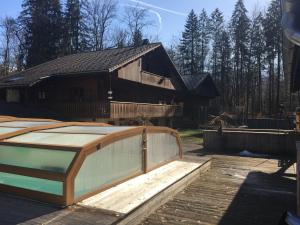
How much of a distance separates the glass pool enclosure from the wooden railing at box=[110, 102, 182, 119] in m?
12.4

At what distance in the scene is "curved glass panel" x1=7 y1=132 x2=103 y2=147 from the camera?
21.2ft

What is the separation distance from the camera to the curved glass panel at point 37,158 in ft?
19.6

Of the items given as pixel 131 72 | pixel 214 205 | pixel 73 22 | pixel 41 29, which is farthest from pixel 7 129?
pixel 73 22

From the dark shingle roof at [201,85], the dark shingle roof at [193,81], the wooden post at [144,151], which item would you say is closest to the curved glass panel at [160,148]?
the wooden post at [144,151]

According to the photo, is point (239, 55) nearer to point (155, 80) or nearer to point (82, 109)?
point (155, 80)

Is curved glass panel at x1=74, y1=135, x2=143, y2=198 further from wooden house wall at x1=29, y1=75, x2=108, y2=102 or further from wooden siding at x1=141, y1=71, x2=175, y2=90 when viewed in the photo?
wooden siding at x1=141, y1=71, x2=175, y2=90

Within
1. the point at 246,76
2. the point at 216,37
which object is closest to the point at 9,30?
the point at 216,37

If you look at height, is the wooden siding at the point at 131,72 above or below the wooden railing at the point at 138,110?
above

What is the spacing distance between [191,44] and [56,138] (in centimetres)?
5139

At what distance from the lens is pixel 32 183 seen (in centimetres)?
622

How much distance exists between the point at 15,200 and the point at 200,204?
11.8 feet

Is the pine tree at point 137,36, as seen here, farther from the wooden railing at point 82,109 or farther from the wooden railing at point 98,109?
the wooden railing at point 82,109

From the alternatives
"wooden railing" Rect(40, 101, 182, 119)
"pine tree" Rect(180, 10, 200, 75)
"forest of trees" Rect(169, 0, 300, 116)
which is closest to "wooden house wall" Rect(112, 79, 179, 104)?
"wooden railing" Rect(40, 101, 182, 119)

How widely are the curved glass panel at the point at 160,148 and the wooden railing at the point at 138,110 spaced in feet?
32.6
